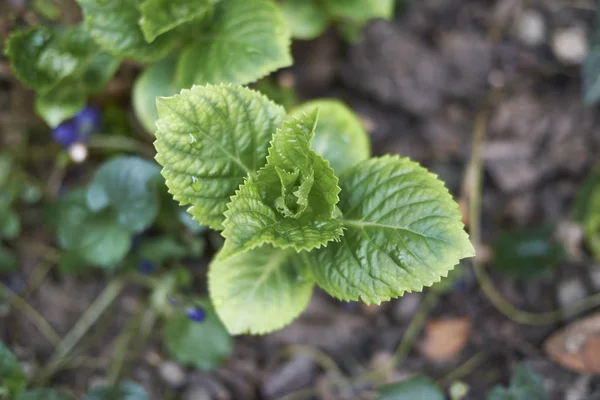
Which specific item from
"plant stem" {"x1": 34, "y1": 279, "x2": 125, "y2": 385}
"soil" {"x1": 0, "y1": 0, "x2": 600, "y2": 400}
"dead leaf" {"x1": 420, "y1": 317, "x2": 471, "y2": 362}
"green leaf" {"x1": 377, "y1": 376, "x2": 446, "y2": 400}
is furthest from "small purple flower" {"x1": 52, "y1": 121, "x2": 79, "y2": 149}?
"dead leaf" {"x1": 420, "y1": 317, "x2": 471, "y2": 362}

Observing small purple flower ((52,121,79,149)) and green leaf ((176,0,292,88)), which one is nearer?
green leaf ((176,0,292,88))

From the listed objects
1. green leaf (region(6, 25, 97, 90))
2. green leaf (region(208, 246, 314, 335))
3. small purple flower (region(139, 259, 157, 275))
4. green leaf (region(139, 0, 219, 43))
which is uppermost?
green leaf (region(139, 0, 219, 43))

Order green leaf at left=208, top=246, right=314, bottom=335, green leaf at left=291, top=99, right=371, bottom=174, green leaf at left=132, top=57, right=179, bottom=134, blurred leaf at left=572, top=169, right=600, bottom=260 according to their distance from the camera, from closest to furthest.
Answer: green leaf at left=208, top=246, right=314, bottom=335 → green leaf at left=291, top=99, right=371, bottom=174 → green leaf at left=132, top=57, right=179, bottom=134 → blurred leaf at left=572, top=169, right=600, bottom=260

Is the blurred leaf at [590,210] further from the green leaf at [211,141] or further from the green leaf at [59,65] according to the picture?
the green leaf at [59,65]

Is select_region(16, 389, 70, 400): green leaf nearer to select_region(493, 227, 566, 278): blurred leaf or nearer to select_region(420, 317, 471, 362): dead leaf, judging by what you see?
select_region(420, 317, 471, 362): dead leaf

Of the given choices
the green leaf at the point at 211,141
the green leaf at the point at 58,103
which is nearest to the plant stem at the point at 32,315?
the green leaf at the point at 58,103

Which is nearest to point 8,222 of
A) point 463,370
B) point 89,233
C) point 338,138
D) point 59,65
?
point 89,233

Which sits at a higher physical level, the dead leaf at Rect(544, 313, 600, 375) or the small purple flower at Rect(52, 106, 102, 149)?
the small purple flower at Rect(52, 106, 102, 149)

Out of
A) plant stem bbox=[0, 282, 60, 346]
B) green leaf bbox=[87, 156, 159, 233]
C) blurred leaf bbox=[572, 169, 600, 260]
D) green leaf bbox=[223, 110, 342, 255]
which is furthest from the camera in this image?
plant stem bbox=[0, 282, 60, 346]

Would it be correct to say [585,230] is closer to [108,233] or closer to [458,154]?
[458,154]
